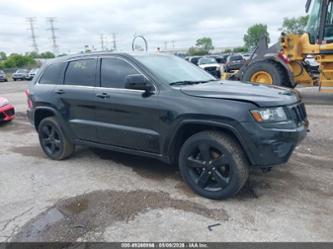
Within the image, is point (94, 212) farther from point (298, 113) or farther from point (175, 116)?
point (298, 113)

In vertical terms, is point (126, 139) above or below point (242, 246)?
above

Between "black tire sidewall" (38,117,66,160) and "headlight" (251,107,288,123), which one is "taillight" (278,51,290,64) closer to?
"headlight" (251,107,288,123)

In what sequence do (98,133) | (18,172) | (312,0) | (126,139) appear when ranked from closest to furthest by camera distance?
(126,139) < (98,133) < (18,172) < (312,0)

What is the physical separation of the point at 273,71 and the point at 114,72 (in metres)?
7.15

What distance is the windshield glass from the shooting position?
9.78m

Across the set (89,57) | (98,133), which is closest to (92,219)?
(98,133)

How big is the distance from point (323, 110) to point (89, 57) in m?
6.72

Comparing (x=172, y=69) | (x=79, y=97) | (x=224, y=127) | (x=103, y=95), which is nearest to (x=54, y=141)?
(x=79, y=97)

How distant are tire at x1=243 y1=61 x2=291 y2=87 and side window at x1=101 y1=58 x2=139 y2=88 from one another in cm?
700

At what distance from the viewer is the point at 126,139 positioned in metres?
4.41

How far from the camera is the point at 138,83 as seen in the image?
13.1 feet

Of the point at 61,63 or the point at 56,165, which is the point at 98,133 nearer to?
the point at 56,165

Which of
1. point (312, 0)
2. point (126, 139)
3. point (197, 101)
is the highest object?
point (312, 0)

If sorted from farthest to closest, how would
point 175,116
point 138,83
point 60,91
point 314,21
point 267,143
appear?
1. point 314,21
2. point 60,91
3. point 138,83
4. point 175,116
5. point 267,143
